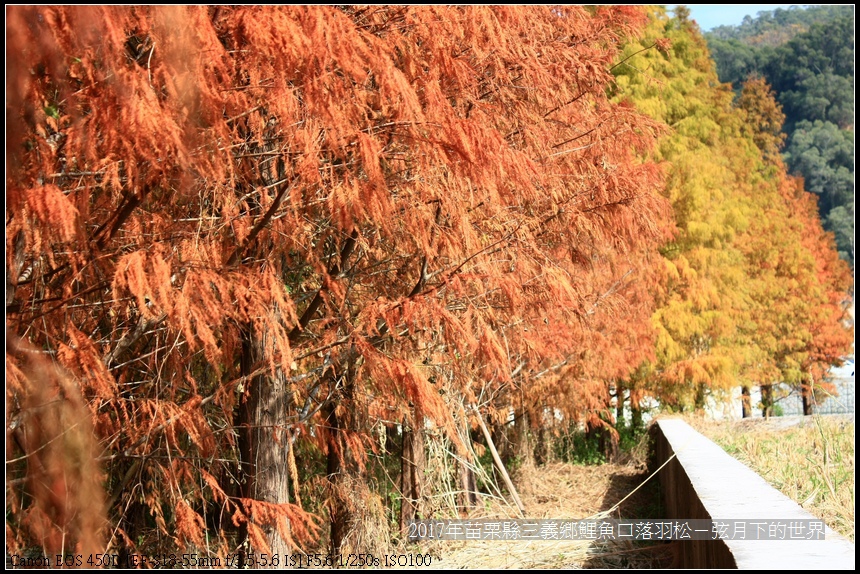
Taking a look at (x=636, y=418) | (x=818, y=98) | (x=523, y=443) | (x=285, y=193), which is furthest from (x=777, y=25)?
(x=285, y=193)

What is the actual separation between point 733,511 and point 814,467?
2419mm

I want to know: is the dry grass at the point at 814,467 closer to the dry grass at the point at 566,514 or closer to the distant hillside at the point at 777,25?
the dry grass at the point at 566,514

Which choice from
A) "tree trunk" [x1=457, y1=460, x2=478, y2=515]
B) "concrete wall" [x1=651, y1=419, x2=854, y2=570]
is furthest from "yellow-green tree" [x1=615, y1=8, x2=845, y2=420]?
"concrete wall" [x1=651, y1=419, x2=854, y2=570]

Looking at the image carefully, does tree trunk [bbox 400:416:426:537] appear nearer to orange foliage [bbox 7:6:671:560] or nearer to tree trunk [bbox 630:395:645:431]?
orange foliage [bbox 7:6:671:560]

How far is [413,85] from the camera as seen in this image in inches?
182

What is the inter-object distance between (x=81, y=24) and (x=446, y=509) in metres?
5.74

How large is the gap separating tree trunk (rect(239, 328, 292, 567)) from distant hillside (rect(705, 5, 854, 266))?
158 feet

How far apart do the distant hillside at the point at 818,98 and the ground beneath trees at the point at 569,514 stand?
132 ft

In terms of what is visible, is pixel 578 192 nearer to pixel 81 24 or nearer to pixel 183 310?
pixel 183 310

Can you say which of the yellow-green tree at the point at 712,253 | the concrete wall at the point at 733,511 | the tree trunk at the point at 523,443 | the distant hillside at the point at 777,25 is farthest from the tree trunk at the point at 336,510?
the distant hillside at the point at 777,25

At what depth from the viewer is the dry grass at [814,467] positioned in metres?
5.07

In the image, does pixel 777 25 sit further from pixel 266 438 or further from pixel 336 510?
pixel 266 438

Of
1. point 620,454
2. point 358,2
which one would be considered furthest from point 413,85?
point 620,454

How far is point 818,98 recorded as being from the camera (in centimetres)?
5334
